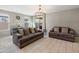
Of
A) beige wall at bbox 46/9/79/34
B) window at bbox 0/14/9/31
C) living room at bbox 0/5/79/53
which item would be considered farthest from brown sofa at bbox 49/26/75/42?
window at bbox 0/14/9/31

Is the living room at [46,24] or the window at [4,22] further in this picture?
the window at [4,22]

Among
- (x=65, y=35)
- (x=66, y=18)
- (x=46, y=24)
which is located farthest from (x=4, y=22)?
(x=66, y=18)

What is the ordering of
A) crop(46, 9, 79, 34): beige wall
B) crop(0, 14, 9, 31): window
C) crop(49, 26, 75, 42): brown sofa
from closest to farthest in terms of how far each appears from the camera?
1. crop(49, 26, 75, 42): brown sofa
2. crop(46, 9, 79, 34): beige wall
3. crop(0, 14, 9, 31): window

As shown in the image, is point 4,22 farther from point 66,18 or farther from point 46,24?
point 66,18

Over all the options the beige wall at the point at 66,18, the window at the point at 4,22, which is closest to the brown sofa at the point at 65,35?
the beige wall at the point at 66,18

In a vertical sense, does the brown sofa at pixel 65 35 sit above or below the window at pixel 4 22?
below

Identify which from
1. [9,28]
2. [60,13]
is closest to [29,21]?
[9,28]

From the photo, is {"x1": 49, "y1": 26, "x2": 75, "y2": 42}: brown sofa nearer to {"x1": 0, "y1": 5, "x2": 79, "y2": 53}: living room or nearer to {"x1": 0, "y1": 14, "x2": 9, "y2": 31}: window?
{"x1": 0, "y1": 5, "x2": 79, "y2": 53}: living room

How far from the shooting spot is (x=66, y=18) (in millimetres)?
7020

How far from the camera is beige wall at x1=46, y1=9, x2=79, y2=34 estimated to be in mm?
6414

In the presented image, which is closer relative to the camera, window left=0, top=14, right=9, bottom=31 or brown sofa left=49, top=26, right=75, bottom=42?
brown sofa left=49, top=26, right=75, bottom=42

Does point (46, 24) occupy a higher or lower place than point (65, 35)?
higher

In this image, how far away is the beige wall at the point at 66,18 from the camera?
6414 mm

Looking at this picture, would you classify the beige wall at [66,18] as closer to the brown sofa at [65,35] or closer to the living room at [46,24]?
the living room at [46,24]
